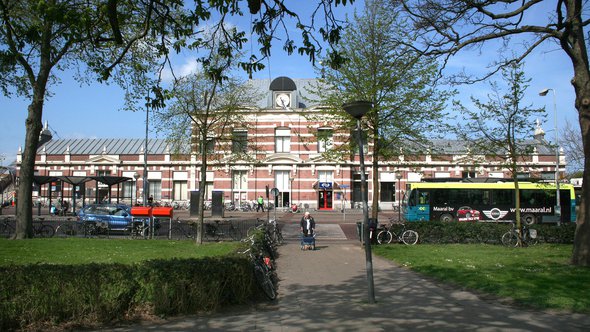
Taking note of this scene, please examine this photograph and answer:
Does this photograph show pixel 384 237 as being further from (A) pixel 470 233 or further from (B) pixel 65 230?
(B) pixel 65 230

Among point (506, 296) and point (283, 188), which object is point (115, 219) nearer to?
point (506, 296)

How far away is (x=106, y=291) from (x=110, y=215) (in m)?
18.4

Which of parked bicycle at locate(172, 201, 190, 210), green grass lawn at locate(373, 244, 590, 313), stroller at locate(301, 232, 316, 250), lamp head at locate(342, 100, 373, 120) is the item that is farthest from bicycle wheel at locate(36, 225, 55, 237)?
parked bicycle at locate(172, 201, 190, 210)

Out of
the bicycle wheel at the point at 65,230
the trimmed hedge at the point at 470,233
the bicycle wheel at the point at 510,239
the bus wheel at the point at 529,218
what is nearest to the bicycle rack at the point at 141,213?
the bicycle wheel at the point at 65,230

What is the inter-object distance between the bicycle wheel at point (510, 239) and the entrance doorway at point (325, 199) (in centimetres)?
2858

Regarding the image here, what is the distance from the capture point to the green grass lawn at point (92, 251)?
12.9m

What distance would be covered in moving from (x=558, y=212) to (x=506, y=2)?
2047cm

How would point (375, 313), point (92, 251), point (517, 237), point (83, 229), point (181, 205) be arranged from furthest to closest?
point (181, 205), point (83, 229), point (517, 237), point (92, 251), point (375, 313)

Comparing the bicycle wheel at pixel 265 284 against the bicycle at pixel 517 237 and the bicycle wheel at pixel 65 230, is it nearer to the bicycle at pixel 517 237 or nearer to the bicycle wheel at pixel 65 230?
the bicycle at pixel 517 237

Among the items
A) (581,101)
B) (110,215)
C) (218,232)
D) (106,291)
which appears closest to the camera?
(106,291)

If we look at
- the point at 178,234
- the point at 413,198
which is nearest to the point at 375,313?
the point at 178,234

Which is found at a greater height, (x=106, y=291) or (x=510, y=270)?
(x=106, y=291)

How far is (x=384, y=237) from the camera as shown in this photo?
781 inches

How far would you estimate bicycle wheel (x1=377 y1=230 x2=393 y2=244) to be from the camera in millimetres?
19766
